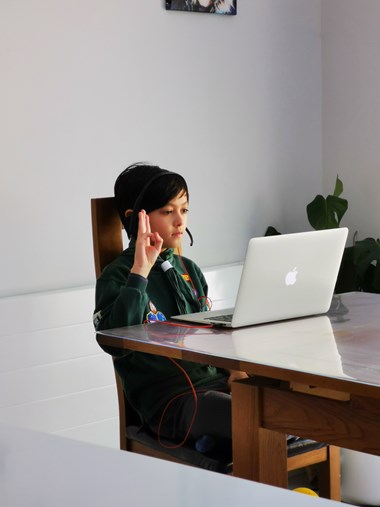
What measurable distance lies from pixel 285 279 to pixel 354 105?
191 cm

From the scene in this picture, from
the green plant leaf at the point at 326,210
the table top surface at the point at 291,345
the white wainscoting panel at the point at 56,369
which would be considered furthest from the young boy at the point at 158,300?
the green plant leaf at the point at 326,210

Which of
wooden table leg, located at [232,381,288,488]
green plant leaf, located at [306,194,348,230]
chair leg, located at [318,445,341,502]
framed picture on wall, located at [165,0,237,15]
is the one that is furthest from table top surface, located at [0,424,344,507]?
green plant leaf, located at [306,194,348,230]

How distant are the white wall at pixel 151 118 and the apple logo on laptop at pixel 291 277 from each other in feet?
3.98

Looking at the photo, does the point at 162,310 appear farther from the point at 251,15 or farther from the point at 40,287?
the point at 251,15

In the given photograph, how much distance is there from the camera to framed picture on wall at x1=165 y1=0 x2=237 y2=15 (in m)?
3.30

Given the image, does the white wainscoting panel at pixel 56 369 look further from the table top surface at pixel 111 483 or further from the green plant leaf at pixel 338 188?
the table top surface at pixel 111 483

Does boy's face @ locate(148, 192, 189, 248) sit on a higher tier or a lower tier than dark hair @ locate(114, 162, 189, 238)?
lower

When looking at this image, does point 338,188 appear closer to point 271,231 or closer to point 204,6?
point 271,231

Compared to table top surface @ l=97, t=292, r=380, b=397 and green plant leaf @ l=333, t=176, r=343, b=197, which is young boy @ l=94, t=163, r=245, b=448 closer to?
table top surface @ l=97, t=292, r=380, b=397

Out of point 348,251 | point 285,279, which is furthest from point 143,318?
point 348,251

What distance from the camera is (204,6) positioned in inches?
134

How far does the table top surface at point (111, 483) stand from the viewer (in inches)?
21.1

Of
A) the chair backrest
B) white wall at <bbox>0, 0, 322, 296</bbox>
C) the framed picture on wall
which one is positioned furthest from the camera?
the framed picture on wall

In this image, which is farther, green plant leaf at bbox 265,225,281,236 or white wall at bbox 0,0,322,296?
green plant leaf at bbox 265,225,281,236
